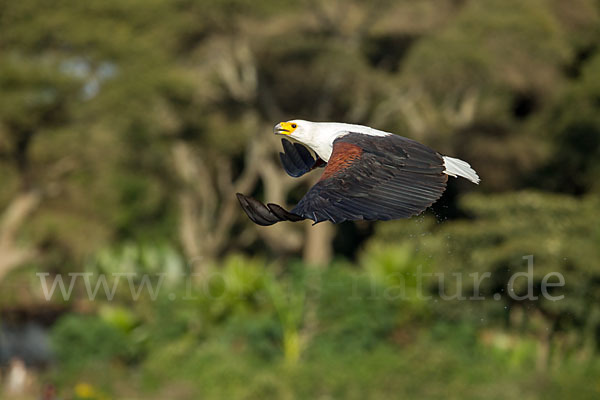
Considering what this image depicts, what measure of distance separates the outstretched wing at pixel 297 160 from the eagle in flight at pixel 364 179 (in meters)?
0.47

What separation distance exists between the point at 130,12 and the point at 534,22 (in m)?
8.72

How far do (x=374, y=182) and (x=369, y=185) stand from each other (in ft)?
0.17

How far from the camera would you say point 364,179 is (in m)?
5.67

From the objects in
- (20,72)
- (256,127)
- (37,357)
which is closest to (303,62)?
(256,127)

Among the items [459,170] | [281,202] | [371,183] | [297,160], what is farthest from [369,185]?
[281,202]

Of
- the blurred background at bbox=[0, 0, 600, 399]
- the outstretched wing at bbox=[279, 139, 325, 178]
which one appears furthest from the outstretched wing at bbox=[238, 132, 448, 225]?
the blurred background at bbox=[0, 0, 600, 399]

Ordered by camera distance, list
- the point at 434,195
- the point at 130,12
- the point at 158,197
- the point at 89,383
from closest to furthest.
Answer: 1. the point at 434,195
2. the point at 89,383
3. the point at 130,12
4. the point at 158,197

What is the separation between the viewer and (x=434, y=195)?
18.3 ft

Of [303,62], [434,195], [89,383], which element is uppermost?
[434,195]

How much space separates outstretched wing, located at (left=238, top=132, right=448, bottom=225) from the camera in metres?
5.20

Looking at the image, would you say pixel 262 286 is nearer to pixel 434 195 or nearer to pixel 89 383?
pixel 89 383

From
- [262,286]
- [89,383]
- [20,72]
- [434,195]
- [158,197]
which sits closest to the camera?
[434,195]

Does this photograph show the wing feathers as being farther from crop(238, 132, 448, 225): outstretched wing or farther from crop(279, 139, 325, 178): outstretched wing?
crop(279, 139, 325, 178): outstretched wing

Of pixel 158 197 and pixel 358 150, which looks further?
pixel 158 197
